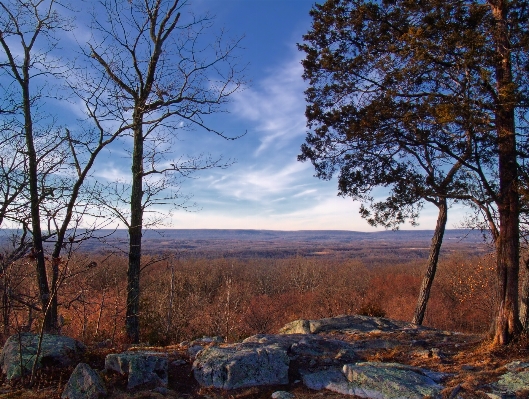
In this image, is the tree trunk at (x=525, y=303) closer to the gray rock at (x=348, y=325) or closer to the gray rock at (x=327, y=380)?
the gray rock at (x=348, y=325)

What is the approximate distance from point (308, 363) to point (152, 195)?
5.69 metres

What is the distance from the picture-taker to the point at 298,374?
510cm

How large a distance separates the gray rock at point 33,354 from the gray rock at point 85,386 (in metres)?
0.72

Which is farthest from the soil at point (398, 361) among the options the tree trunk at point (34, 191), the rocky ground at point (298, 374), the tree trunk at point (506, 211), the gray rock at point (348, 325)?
the tree trunk at point (34, 191)

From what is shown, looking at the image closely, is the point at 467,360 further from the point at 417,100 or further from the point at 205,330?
the point at 205,330

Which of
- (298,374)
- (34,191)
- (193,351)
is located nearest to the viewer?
(298,374)

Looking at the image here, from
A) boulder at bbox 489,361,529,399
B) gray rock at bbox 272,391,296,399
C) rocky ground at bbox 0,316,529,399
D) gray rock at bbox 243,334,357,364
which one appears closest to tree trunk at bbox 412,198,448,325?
rocky ground at bbox 0,316,529,399

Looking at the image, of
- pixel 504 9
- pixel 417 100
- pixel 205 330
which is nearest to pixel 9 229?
pixel 417 100

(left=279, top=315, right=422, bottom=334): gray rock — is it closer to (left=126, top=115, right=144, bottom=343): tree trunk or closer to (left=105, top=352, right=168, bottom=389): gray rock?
(left=126, top=115, right=144, bottom=343): tree trunk

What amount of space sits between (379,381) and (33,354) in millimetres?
4300

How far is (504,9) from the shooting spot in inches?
250

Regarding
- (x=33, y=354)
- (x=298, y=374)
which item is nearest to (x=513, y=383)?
(x=298, y=374)

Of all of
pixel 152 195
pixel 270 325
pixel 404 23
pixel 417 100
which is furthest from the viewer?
pixel 270 325

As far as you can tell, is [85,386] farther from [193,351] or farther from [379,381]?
[379,381]
